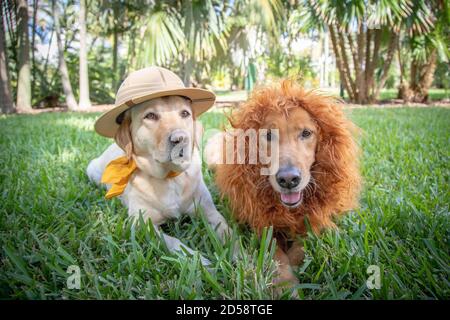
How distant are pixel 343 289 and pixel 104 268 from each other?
3.52ft

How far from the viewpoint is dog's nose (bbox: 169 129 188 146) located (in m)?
1.74

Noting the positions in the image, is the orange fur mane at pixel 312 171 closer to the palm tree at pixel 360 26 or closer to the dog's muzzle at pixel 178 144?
the dog's muzzle at pixel 178 144

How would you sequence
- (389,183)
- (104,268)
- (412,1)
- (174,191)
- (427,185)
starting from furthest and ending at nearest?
(412,1)
(389,183)
(427,185)
(174,191)
(104,268)

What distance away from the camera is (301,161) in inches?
65.4

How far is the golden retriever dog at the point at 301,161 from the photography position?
1.72 meters

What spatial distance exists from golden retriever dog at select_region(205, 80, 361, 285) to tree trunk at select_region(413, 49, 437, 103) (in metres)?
8.95

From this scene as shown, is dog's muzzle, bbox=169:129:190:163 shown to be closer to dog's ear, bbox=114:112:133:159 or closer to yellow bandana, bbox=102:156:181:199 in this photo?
yellow bandana, bbox=102:156:181:199

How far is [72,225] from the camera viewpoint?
205 centimetres

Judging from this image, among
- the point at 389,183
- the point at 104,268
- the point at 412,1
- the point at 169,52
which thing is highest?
the point at 412,1

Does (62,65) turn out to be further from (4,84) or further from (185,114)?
(185,114)

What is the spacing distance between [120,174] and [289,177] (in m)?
1.03


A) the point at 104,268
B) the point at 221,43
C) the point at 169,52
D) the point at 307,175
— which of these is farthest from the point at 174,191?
the point at 221,43

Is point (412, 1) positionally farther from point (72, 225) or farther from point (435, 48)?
point (72, 225)

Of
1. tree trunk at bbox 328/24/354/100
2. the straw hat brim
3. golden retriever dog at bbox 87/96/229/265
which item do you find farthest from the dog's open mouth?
tree trunk at bbox 328/24/354/100
